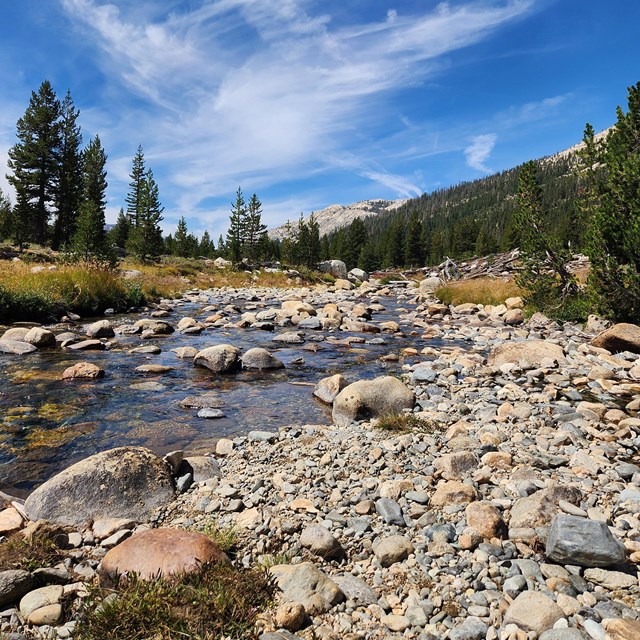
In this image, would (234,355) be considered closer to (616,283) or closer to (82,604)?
(82,604)

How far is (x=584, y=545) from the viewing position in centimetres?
330

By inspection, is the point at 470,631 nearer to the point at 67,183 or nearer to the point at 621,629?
the point at 621,629

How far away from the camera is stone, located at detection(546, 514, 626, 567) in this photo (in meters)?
3.26

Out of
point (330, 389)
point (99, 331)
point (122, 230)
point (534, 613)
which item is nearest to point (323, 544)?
point (534, 613)

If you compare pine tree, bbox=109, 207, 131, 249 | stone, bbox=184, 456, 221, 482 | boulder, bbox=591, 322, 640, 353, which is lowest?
stone, bbox=184, 456, 221, 482

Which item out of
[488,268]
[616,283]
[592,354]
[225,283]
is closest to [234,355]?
[592,354]

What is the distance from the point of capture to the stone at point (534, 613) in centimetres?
273

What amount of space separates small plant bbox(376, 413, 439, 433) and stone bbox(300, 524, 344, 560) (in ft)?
10.3

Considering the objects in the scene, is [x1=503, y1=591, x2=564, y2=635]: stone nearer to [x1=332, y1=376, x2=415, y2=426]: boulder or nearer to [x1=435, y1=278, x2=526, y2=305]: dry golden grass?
[x1=332, y1=376, x2=415, y2=426]: boulder

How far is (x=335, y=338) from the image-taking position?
56.3ft

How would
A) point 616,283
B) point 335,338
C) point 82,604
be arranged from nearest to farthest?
point 82,604
point 616,283
point 335,338

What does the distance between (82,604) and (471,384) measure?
8569 mm

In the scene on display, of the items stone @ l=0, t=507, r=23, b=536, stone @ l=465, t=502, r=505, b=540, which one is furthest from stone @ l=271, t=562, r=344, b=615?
stone @ l=0, t=507, r=23, b=536

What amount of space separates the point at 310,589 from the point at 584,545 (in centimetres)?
220
